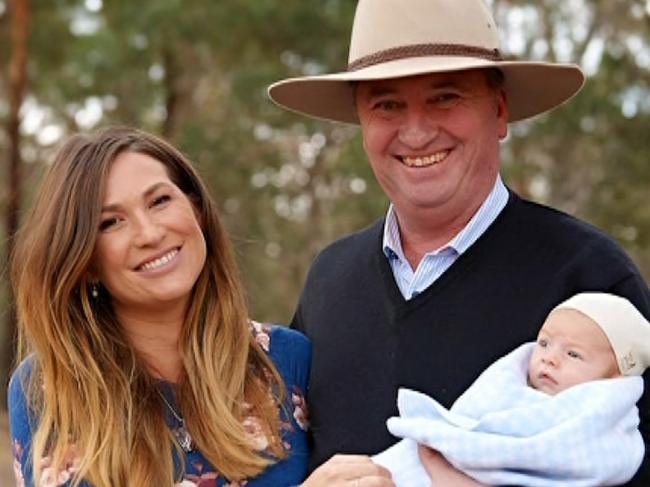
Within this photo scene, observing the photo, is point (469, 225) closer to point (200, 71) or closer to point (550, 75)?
point (550, 75)

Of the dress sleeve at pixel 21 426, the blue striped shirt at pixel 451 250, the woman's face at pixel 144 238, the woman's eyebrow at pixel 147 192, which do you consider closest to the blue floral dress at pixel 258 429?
the dress sleeve at pixel 21 426

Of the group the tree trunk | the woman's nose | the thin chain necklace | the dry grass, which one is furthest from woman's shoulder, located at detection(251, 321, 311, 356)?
the tree trunk

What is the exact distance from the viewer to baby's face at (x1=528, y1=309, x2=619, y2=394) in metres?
2.73

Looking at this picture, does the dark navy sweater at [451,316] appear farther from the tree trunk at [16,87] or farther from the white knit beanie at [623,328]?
the tree trunk at [16,87]

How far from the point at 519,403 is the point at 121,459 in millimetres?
Result: 1110

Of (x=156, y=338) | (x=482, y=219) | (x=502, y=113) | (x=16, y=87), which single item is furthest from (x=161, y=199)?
(x=16, y=87)

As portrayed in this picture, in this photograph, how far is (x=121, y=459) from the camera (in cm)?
313

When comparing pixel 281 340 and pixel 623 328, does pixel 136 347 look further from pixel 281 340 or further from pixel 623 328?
pixel 623 328

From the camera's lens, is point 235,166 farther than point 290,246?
No

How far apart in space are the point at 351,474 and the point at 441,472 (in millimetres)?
227

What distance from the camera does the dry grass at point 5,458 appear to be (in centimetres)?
1462

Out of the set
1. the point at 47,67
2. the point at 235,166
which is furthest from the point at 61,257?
the point at 47,67

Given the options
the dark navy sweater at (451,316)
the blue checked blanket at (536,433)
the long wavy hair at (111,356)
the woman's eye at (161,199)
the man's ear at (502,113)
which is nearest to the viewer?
the blue checked blanket at (536,433)

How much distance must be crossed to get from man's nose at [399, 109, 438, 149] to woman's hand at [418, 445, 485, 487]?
880mm
